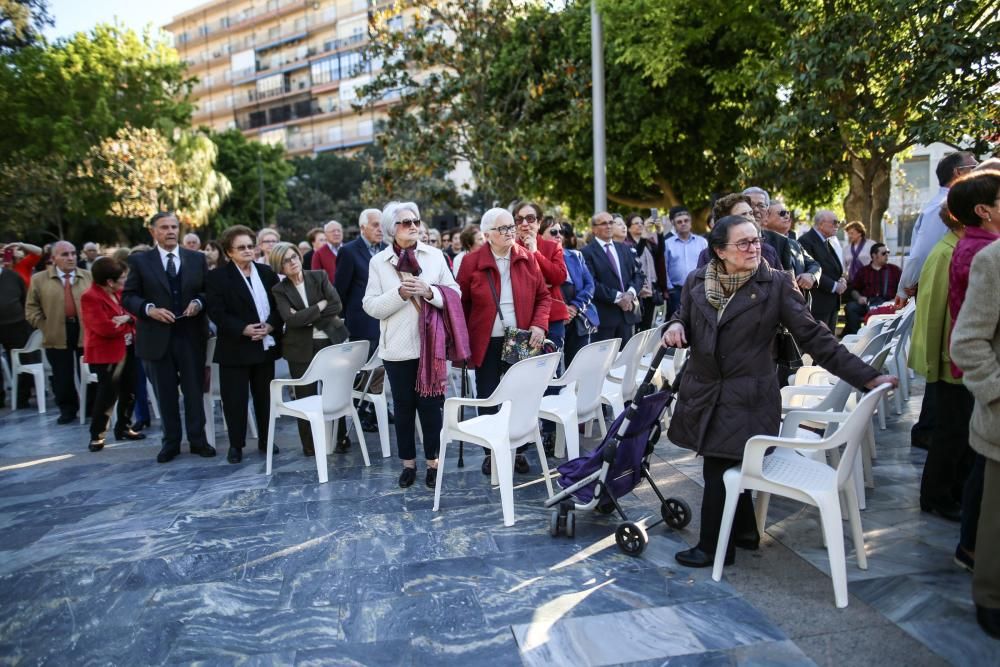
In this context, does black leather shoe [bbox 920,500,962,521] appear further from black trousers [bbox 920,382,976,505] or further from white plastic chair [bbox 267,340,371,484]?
white plastic chair [bbox 267,340,371,484]

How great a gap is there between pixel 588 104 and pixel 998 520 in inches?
486

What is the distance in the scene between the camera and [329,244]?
346 inches

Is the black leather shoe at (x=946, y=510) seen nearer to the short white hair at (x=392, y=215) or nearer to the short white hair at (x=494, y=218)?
the short white hair at (x=494, y=218)

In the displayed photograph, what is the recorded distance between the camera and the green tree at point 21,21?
6.80 metres

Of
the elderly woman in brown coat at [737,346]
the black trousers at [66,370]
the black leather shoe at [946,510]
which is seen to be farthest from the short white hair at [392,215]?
the black trousers at [66,370]

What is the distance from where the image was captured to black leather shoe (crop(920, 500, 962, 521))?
438 centimetres

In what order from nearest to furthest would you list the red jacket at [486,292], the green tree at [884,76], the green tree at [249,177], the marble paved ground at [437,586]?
the marble paved ground at [437,586] → the red jacket at [486,292] → the green tree at [884,76] → the green tree at [249,177]

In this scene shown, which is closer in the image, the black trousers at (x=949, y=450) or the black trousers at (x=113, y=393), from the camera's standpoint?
the black trousers at (x=949, y=450)

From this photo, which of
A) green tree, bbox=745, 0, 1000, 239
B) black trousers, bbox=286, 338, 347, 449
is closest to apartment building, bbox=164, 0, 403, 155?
green tree, bbox=745, 0, 1000, 239

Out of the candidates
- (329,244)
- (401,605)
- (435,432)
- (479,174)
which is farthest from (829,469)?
(479,174)

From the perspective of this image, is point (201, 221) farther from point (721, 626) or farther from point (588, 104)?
point (721, 626)

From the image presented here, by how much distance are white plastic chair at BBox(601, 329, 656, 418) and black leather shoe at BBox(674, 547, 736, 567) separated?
2.07 m

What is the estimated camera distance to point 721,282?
3.76m

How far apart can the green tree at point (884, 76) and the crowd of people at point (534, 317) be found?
10.9 feet
